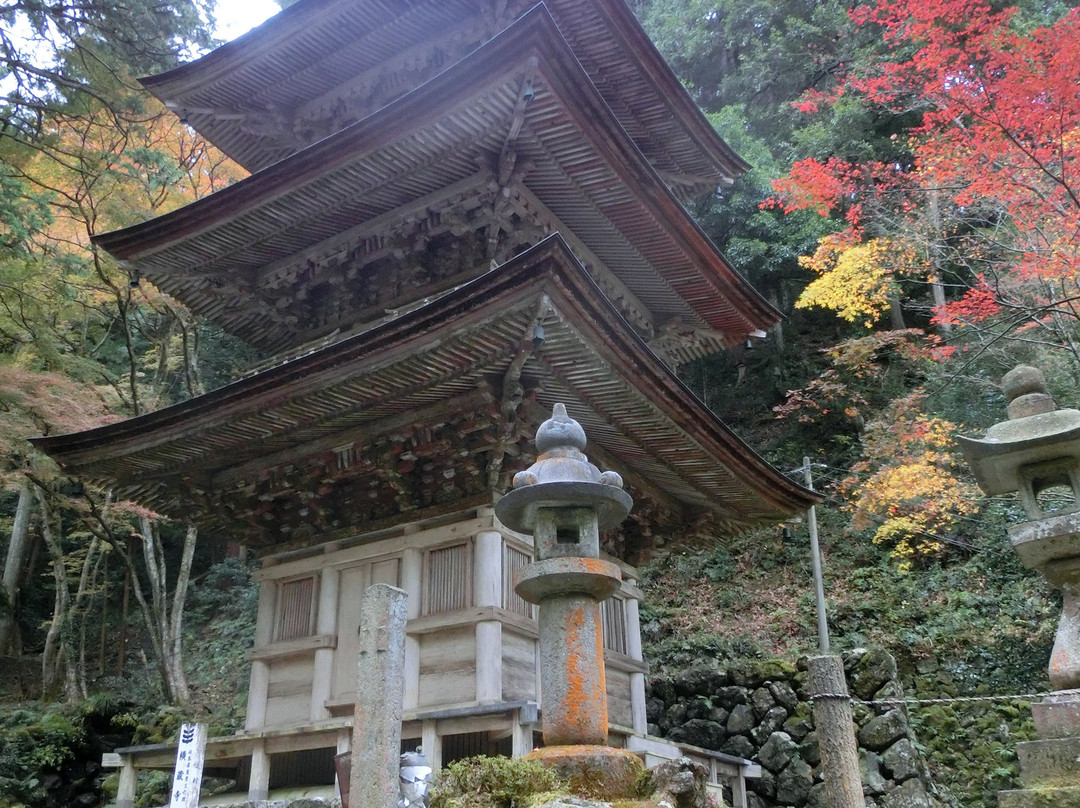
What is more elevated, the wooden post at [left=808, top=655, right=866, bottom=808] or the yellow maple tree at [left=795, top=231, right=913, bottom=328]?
the yellow maple tree at [left=795, top=231, right=913, bottom=328]

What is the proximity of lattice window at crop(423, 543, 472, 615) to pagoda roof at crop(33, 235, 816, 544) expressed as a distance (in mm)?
454

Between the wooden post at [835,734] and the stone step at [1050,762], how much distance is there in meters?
1.43

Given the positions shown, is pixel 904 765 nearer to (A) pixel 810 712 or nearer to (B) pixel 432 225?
(A) pixel 810 712

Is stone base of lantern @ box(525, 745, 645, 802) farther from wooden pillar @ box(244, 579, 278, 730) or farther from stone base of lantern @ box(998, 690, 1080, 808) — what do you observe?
wooden pillar @ box(244, 579, 278, 730)

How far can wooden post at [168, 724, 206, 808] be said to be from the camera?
5.92m

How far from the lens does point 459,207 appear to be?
820cm

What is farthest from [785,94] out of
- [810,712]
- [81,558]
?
[81,558]

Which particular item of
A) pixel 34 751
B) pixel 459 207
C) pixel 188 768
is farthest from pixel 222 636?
pixel 459 207

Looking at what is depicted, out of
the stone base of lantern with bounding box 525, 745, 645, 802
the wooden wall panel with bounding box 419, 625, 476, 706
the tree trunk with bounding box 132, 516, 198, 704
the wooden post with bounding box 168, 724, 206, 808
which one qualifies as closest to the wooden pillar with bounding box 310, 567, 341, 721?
the wooden wall panel with bounding box 419, 625, 476, 706

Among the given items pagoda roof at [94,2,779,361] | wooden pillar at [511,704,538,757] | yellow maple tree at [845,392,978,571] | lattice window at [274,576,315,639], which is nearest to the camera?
wooden pillar at [511,704,538,757]

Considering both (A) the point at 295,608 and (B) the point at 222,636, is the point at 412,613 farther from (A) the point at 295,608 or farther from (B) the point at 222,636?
(B) the point at 222,636

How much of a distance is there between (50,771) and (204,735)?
34.3 ft

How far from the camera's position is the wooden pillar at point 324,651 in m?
7.60

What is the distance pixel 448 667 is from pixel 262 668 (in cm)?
232
